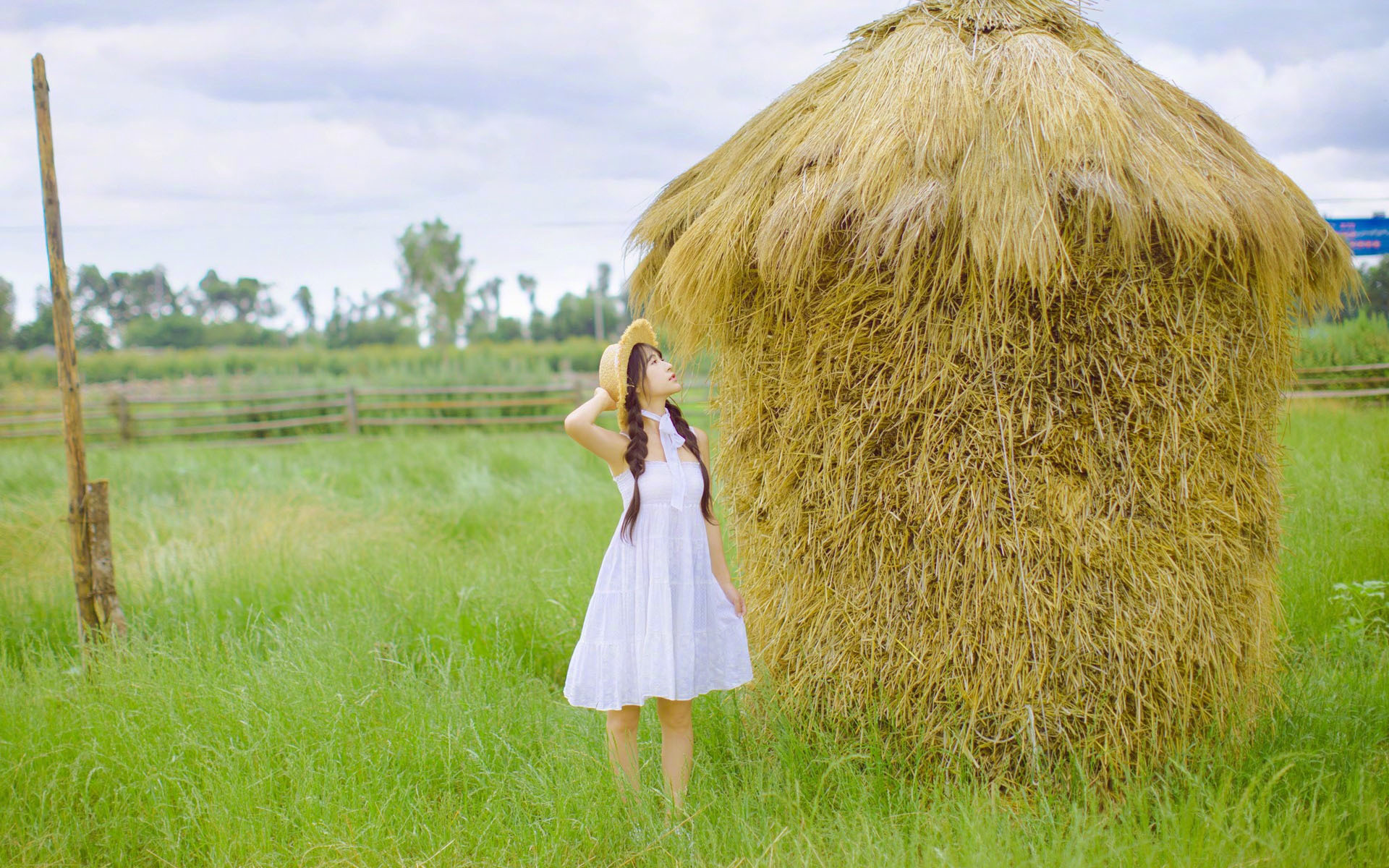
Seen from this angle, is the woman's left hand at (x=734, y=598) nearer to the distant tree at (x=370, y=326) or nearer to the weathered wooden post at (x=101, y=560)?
the weathered wooden post at (x=101, y=560)

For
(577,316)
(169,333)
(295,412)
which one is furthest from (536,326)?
(295,412)

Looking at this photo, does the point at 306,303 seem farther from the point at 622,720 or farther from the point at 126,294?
the point at 622,720

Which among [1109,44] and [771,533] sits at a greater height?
[1109,44]

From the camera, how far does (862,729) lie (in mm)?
2820

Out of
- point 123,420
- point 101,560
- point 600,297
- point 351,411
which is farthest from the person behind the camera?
point 600,297

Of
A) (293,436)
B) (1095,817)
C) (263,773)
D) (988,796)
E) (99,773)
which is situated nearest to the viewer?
(1095,817)

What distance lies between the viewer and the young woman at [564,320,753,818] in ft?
8.61

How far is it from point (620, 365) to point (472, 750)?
59.6 inches

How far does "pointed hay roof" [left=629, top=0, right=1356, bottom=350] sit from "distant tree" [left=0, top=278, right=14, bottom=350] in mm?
39659

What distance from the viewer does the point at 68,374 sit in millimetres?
4219

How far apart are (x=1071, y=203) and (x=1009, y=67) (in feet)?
1.83

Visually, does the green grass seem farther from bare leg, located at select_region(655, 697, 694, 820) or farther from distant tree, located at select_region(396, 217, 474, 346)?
distant tree, located at select_region(396, 217, 474, 346)

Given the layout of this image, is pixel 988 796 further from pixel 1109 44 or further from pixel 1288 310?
pixel 1109 44

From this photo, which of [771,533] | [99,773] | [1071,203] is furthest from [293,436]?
[1071,203]
